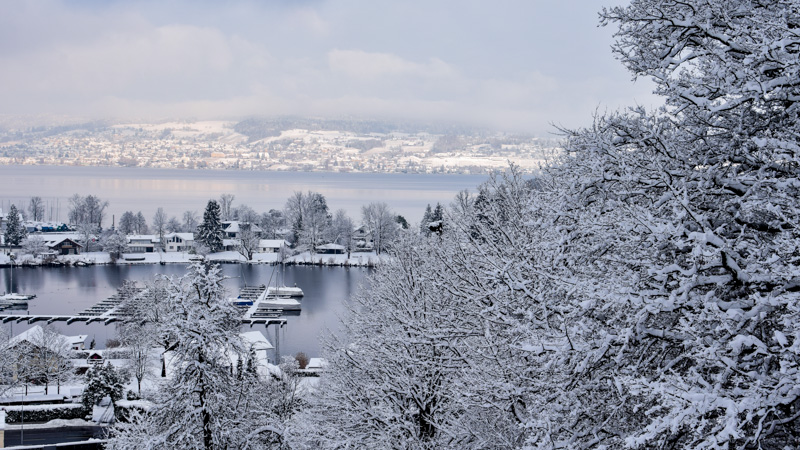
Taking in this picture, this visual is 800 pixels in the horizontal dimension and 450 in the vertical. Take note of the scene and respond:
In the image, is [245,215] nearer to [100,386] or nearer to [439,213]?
[439,213]

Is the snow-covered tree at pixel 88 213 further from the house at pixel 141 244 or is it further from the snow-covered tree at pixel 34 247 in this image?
the snow-covered tree at pixel 34 247

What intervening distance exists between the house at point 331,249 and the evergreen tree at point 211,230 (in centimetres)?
913

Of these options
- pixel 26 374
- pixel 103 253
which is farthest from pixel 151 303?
pixel 103 253

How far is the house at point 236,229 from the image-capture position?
5844 centimetres

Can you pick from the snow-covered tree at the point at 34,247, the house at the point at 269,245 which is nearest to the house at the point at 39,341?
the snow-covered tree at the point at 34,247

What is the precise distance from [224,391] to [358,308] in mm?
3241

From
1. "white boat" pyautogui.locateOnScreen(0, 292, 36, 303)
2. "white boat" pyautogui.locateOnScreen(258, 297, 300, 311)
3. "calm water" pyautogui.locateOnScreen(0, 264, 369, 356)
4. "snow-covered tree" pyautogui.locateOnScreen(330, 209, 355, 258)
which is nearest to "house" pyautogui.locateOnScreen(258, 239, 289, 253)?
"snow-covered tree" pyautogui.locateOnScreen(330, 209, 355, 258)

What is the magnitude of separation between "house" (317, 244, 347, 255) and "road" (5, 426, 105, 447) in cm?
3854

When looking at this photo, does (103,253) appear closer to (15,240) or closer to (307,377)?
(15,240)

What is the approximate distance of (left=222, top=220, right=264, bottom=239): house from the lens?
192 ft

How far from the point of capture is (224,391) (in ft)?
22.8

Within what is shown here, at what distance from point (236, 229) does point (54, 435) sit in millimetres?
43778

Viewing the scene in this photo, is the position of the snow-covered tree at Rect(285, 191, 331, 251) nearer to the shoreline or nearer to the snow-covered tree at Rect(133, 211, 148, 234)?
the shoreline

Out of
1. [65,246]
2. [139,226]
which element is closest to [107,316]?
[65,246]
